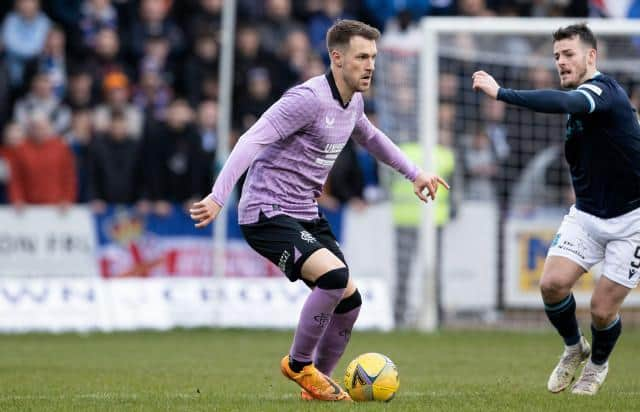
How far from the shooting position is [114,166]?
1714 centimetres

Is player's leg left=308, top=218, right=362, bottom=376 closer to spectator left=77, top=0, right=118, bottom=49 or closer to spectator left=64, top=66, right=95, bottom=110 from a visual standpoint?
spectator left=64, top=66, right=95, bottom=110

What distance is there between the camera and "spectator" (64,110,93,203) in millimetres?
17203

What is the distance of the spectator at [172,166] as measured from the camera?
1730cm

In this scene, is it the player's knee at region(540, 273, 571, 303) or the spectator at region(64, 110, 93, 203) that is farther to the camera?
the spectator at region(64, 110, 93, 203)

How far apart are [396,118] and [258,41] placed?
290 centimetres

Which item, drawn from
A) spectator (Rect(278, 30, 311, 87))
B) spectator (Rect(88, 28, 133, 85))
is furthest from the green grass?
spectator (Rect(88, 28, 133, 85))

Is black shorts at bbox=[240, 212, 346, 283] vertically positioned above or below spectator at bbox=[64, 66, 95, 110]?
above

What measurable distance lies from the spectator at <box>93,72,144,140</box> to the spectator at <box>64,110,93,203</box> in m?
0.17

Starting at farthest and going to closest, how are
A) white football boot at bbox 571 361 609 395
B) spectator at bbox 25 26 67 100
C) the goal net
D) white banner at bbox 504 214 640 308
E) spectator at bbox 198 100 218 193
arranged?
spectator at bbox 25 26 67 100 → spectator at bbox 198 100 218 193 → white banner at bbox 504 214 640 308 → the goal net → white football boot at bbox 571 361 609 395

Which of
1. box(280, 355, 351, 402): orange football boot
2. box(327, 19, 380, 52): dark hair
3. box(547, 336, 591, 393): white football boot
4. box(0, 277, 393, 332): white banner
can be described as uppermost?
box(327, 19, 380, 52): dark hair

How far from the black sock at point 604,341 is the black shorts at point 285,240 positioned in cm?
192

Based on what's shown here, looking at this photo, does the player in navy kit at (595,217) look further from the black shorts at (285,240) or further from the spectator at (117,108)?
the spectator at (117,108)

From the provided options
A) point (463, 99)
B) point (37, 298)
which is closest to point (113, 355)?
point (37, 298)

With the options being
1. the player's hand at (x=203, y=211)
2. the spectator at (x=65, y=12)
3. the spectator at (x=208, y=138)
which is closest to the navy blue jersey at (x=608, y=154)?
the player's hand at (x=203, y=211)
